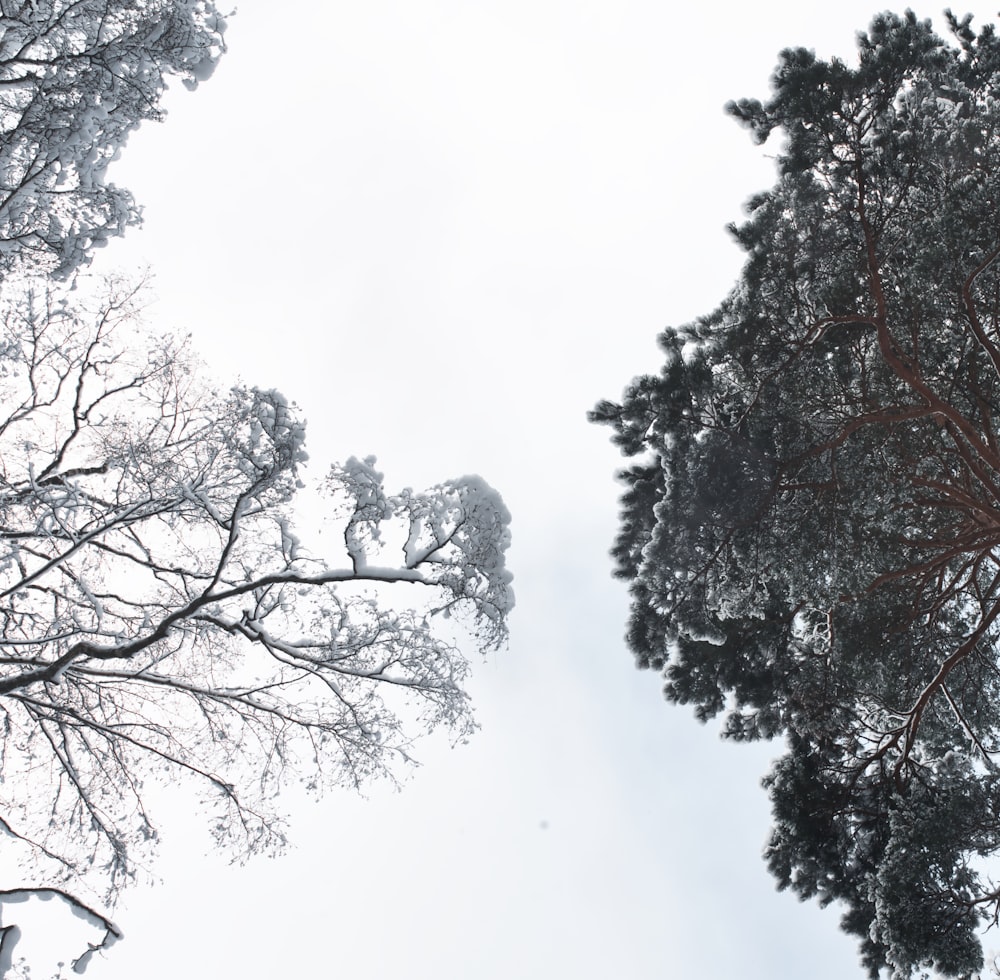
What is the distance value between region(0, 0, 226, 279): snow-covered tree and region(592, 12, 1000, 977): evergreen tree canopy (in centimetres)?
664

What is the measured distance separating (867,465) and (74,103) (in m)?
9.44

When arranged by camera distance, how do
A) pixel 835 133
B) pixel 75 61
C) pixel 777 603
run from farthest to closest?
pixel 777 603, pixel 835 133, pixel 75 61

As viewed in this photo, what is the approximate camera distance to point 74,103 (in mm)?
6824

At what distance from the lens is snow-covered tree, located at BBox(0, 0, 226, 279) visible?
6668 mm

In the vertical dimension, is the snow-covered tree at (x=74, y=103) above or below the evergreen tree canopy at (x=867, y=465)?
above

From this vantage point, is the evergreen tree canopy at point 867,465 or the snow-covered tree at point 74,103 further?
the evergreen tree canopy at point 867,465

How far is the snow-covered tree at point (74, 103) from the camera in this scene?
6668 millimetres

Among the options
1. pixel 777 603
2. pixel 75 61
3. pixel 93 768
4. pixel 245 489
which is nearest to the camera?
pixel 75 61

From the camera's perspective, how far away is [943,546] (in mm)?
8734

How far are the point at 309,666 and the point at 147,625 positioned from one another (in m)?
1.85

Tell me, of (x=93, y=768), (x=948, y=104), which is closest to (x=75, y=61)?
(x=93, y=768)

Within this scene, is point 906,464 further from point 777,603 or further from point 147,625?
point 147,625

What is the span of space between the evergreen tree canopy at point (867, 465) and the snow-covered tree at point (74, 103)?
664cm

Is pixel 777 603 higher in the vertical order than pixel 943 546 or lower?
higher
